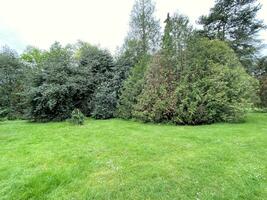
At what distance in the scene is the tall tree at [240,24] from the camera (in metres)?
18.5

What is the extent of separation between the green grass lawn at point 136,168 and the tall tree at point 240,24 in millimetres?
14392

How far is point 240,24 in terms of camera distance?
749 inches

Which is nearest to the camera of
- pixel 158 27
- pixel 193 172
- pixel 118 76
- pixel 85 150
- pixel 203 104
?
pixel 193 172

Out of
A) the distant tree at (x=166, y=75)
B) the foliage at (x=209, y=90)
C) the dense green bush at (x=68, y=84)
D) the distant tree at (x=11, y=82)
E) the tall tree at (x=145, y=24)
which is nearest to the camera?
the foliage at (x=209, y=90)

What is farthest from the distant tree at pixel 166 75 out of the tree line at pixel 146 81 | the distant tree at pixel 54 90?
the distant tree at pixel 54 90

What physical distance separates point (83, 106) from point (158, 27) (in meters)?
9.55

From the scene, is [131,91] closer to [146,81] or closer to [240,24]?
[146,81]

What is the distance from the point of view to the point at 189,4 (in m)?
16.7

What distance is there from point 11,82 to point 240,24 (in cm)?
1917

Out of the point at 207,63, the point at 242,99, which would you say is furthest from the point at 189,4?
the point at 242,99

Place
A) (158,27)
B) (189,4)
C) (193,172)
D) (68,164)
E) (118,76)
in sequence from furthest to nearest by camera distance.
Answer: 1. (158,27)
2. (189,4)
3. (118,76)
4. (68,164)
5. (193,172)

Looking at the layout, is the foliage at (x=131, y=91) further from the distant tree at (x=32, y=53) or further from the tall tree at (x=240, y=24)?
the distant tree at (x=32, y=53)

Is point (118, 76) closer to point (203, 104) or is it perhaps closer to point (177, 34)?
point (177, 34)

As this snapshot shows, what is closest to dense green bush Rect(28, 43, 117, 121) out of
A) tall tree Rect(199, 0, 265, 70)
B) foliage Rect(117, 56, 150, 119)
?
foliage Rect(117, 56, 150, 119)
